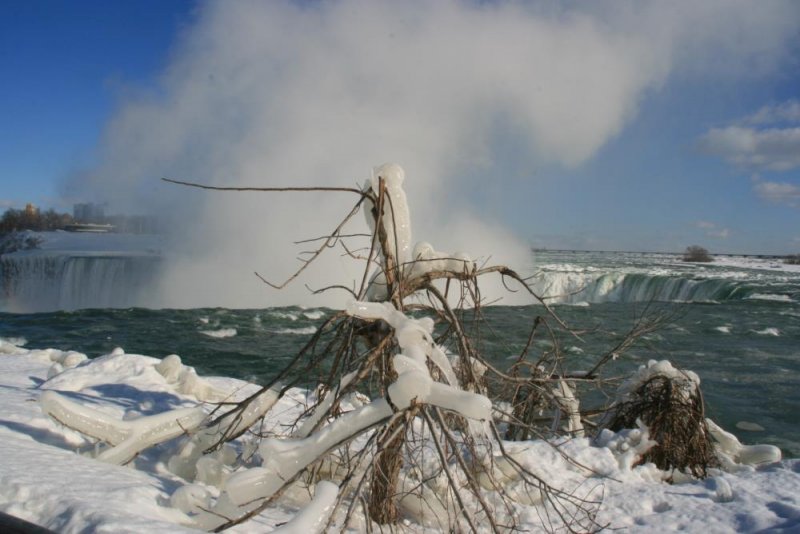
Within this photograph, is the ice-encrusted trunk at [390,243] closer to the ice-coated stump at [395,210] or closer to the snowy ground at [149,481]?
the ice-coated stump at [395,210]

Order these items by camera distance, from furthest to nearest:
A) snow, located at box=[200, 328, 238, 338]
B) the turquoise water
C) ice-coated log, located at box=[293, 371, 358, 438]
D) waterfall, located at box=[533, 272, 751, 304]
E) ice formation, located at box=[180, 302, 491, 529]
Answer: waterfall, located at box=[533, 272, 751, 304]
snow, located at box=[200, 328, 238, 338]
the turquoise water
ice-coated log, located at box=[293, 371, 358, 438]
ice formation, located at box=[180, 302, 491, 529]

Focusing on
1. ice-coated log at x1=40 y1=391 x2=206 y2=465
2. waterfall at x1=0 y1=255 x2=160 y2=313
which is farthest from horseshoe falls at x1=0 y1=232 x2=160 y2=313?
ice-coated log at x1=40 y1=391 x2=206 y2=465

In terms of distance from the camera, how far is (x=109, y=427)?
10.7 feet

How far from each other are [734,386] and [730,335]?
18.9 ft

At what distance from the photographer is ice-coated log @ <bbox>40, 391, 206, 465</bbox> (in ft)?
10.5

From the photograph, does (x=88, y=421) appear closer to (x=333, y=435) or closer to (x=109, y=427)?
(x=109, y=427)

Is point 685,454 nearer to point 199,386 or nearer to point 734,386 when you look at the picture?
point 199,386

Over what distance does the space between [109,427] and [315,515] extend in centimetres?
166

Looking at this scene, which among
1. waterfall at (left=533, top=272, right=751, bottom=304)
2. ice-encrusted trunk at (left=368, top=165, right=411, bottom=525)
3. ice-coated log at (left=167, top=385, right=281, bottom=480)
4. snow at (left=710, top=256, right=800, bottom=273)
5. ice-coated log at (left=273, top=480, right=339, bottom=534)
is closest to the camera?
ice-coated log at (left=273, top=480, right=339, bottom=534)

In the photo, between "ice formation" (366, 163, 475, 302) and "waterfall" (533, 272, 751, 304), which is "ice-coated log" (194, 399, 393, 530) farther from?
"waterfall" (533, 272, 751, 304)

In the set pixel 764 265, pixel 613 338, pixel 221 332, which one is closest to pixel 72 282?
pixel 221 332

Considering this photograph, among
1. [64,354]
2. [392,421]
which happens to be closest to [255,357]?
[64,354]

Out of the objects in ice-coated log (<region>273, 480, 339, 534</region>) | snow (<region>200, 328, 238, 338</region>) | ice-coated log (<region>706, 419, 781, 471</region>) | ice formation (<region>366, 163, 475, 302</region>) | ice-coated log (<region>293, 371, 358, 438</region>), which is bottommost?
snow (<region>200, 328, 238, 338</region>)

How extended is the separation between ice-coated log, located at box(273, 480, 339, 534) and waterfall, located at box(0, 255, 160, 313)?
24.4 m
